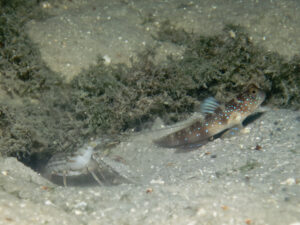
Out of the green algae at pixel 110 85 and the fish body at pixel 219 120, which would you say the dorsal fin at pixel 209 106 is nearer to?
the fish body at pixel 219 120

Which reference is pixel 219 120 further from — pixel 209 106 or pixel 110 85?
pixel 110 85

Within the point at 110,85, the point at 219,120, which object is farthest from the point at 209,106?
the point at 110,85

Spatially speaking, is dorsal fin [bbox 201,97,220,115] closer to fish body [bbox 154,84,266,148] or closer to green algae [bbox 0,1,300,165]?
fish body [bbox 154,84,266,148]

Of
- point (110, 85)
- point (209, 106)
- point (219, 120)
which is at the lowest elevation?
point (219, 120)

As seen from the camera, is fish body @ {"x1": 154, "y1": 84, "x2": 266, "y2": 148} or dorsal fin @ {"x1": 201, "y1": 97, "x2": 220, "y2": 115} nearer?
fish body @ {"x1": 154, "y1": 84, "x2": 266, "y2": 148}

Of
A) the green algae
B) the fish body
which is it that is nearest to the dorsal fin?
the fish body

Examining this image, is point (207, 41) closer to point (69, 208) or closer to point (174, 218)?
point (174, 218)
